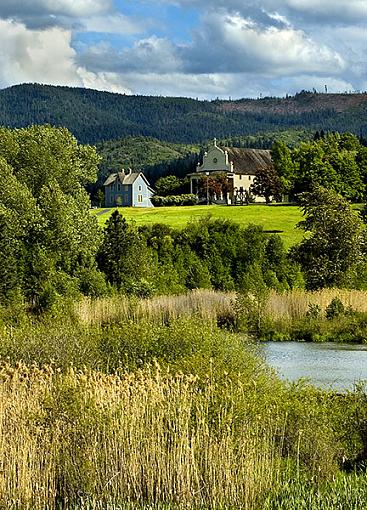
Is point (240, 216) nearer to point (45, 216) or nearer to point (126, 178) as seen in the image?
point (45, 216)

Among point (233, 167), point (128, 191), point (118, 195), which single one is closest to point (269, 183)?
point (233, 167)

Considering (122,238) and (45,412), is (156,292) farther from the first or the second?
(45,412)

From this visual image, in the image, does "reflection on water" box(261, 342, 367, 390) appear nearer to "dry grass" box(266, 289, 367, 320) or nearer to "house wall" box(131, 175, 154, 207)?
"dry grass" box(266, 289, 367, 320)

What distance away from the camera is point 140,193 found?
115625 mm

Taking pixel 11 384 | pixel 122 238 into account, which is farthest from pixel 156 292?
pixel 11 384

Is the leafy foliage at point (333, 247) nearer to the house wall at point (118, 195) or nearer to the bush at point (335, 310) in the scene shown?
the bush at point (335, 310)

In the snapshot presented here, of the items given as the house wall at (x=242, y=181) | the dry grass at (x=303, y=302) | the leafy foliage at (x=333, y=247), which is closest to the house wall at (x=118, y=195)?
the house wall at (x=242, y=181)

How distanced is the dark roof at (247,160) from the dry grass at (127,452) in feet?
322

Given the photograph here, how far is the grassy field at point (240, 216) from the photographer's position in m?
60.0

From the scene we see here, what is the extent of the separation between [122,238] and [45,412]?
25.2 meters

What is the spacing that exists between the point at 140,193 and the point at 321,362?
93.5 metres

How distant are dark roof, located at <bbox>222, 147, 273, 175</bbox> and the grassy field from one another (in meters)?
35.1

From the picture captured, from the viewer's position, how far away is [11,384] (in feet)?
37.8

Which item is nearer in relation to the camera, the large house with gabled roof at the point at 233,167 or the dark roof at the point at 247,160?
the large house with gabled roof at the point at 233,167
